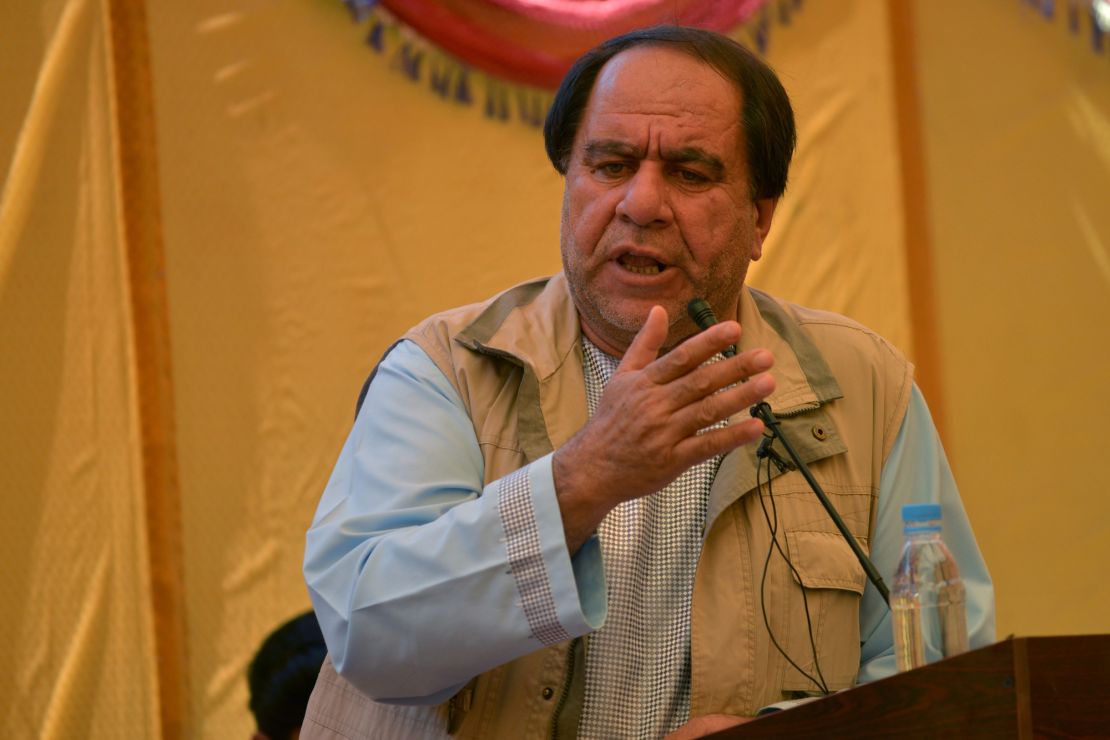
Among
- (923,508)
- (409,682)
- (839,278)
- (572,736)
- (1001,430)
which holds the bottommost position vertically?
(1001,430)

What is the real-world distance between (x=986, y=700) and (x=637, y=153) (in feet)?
3.45

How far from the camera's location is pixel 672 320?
1.94 meters

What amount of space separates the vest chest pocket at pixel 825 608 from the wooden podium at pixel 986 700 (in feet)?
1.93

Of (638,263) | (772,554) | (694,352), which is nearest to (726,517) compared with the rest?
(772,554)

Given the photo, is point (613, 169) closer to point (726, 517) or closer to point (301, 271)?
point (726, 517)

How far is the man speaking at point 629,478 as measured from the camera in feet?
4.89

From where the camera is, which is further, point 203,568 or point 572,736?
point 203,568

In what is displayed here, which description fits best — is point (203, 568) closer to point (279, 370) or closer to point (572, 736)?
point (279, 370)

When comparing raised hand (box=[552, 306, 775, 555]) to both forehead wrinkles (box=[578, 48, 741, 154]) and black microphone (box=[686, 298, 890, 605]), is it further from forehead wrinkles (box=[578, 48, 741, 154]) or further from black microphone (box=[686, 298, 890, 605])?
forehead wrinkles (box=[578, 48, 741, 154])

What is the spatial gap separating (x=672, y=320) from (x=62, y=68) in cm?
147

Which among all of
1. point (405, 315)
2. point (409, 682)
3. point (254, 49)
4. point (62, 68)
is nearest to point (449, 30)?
point (254, 49)

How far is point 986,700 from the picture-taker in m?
1.16

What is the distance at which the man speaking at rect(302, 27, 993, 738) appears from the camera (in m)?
1.49

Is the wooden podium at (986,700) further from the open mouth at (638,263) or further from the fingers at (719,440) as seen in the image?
the open mouth at (638,263)
